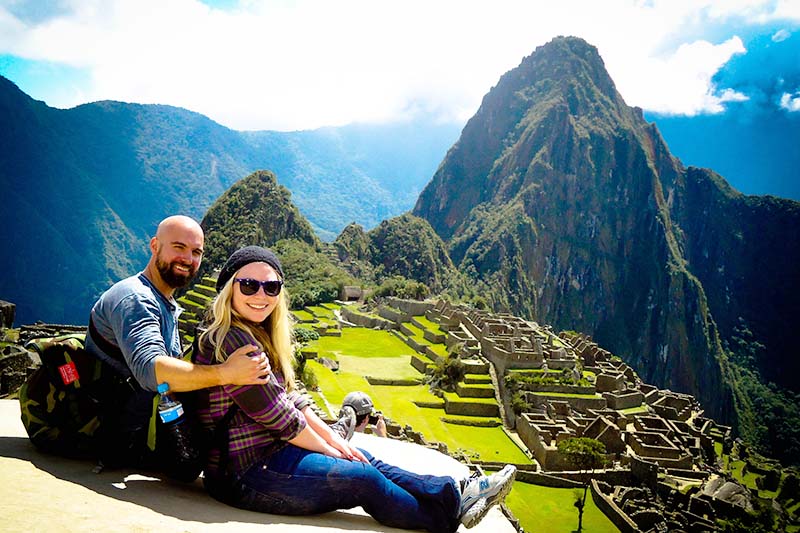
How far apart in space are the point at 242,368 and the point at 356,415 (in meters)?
2.45

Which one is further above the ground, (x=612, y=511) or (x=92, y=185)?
(x=92, y=185)

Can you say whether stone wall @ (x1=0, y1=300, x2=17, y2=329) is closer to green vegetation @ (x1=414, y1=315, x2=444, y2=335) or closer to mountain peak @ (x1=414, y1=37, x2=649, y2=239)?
green vegetation @ (x1=414, y1=315, x2=444, y2=335)

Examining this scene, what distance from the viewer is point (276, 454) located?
3.86m

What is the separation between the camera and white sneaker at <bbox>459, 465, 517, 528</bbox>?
13.4 feet

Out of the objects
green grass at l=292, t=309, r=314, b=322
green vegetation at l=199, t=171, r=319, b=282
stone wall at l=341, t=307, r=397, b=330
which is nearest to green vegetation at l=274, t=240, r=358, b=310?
green vegetation at l=199, t=171, r=319, b=282

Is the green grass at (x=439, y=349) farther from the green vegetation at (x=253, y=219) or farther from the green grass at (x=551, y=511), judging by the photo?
the green vegetation at (x=253, y=219)

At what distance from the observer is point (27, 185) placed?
62938 mm

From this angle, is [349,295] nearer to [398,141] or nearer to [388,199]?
[388,199]

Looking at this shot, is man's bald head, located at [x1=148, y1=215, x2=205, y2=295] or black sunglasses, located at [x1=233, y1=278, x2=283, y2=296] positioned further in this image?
man's bald head, located at [x1=148, y1=215, x2=205, y2=295]

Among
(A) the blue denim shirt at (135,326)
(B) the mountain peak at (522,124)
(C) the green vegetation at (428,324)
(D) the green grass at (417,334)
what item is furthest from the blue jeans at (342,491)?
(B) the mountain peak at (522,124)

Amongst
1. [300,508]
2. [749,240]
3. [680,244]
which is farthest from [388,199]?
[300,508]

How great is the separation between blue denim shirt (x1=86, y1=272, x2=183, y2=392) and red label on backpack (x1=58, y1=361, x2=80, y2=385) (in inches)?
6.3

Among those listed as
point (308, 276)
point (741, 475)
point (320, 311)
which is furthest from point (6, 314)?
point (308, 276)

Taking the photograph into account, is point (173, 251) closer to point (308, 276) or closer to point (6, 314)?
point (6, 314)
